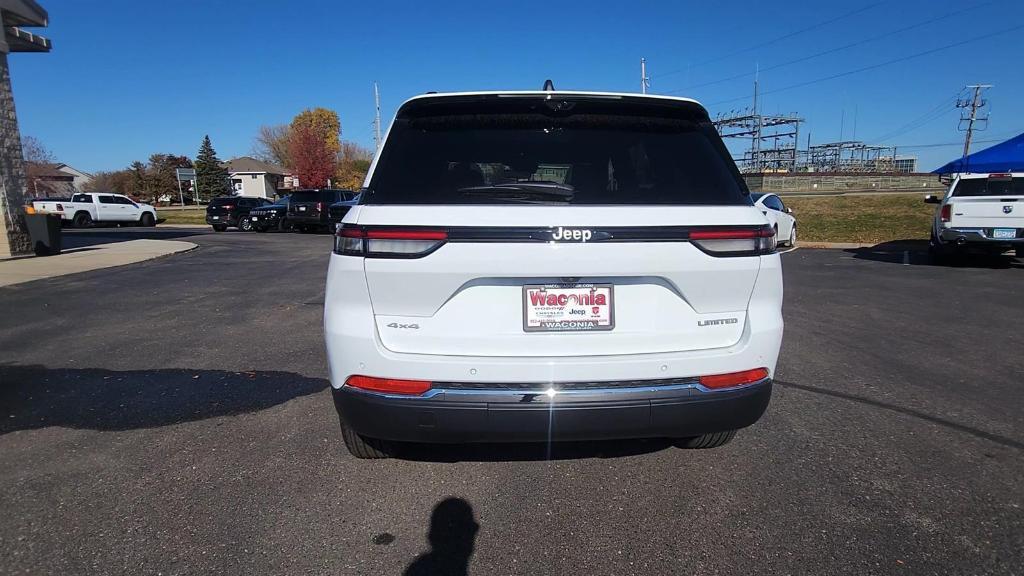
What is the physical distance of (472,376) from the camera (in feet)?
7.52

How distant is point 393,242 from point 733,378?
156cm

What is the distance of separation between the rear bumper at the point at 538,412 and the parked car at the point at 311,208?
22.0 m

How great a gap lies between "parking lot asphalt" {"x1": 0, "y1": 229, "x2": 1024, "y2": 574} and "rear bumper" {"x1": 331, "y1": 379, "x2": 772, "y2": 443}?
1.47 feet

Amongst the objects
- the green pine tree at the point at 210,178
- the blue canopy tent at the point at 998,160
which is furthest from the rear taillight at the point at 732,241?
the green pine tree at the point at 210,178

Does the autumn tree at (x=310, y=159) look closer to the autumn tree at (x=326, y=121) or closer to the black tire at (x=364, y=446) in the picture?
the autumn tree at (x=326, y=121)

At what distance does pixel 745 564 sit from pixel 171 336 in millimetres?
5796

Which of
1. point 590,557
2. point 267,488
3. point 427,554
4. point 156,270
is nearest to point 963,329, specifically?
point 590,557

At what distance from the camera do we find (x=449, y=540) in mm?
2391

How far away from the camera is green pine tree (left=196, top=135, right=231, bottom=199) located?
7525 centimetres

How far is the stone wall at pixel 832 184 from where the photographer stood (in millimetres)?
48562

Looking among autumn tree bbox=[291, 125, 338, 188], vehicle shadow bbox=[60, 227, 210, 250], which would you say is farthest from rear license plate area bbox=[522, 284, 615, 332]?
autumn tree bbox=[291, 125, 338, 188]

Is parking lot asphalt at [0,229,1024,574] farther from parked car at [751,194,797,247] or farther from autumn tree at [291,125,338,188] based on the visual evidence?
autumn tree at [291,125,338,188]

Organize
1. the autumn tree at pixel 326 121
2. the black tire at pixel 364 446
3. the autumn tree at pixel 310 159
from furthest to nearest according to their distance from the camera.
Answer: the autumn tree at pixel 326 121, the autumn tree at pixel 310 159, the black tire at pixel 364 446

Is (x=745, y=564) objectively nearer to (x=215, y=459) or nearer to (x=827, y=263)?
(x=215, y=459)
